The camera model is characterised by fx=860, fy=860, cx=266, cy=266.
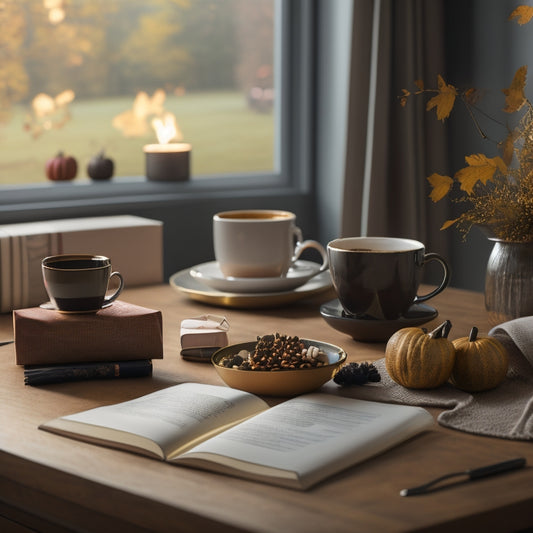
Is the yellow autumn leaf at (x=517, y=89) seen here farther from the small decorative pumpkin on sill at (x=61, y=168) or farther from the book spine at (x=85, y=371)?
the small decorative pumpkin on sill at (x=61, y=168)

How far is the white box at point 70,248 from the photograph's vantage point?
5.30ft

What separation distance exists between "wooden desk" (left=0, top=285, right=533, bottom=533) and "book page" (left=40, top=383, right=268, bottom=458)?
18 mm

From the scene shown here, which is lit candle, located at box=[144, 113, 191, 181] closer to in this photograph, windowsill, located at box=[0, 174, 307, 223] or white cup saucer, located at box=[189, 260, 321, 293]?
windowsill, located at box=[0, 174, 307, 223]

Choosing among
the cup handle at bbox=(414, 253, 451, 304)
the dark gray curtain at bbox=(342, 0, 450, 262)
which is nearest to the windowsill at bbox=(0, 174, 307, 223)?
the dark gray curtain at bbox=(342, 0, 450, 262)

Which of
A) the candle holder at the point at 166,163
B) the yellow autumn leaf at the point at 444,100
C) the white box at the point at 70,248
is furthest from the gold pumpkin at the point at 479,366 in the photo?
the candle holder at the point at 166,163

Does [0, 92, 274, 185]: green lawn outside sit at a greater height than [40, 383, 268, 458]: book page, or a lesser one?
greater

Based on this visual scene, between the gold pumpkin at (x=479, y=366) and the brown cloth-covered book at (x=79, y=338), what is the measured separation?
0.42 metres

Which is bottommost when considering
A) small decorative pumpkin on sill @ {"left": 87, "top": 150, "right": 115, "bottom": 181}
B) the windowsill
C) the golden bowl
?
the golden bowl

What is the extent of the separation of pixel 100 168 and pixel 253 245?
92cm

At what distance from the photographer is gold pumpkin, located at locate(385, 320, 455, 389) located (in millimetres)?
1074

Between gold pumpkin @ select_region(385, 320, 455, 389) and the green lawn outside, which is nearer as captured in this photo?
gold pumpkin @ select_region(385, 320, 455, 389)

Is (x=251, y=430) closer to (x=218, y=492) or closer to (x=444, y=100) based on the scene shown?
(x=218, y=492)

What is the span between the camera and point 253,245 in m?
1.59

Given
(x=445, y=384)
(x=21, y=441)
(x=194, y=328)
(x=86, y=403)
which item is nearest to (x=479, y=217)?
(x=445, y=384)
